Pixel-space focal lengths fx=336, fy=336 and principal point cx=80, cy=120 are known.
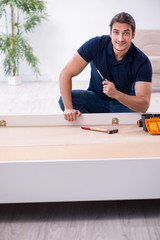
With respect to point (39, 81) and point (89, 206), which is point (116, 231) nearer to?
point (89, 206)

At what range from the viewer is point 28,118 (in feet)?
5.43

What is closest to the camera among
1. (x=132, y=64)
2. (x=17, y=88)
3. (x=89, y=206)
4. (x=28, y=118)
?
(x=89, y=206)

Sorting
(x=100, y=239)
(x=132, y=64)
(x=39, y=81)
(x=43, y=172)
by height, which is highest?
(x=132, y=64)

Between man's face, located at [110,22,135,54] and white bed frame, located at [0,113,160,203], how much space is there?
0.92m

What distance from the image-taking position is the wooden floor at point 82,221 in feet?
3.85

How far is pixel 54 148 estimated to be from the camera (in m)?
1.31

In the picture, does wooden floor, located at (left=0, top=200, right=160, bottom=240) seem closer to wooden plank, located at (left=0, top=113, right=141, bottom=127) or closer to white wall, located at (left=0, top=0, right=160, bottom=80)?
wooden plank, located at (left=0, top=113, right=141, bottom=127)

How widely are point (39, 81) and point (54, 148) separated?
4.58m

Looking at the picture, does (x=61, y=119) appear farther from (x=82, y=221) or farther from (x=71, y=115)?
(x=82, y=221)

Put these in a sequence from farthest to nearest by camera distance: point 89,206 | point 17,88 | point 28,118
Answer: point 17,88 < point 28,118 < point 89,206

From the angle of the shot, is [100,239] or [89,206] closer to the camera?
[100,239]

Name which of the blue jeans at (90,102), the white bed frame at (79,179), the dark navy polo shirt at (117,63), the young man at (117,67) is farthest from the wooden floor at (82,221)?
the blue jeans at (90,102)

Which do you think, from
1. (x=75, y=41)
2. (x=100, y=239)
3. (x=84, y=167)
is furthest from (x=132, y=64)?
(x=75, y=41)

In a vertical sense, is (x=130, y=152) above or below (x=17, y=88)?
above
